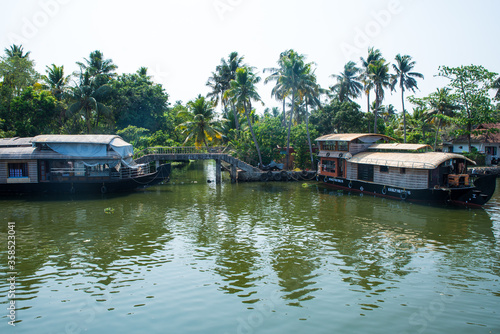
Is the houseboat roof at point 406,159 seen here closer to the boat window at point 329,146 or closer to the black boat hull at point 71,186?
the boat window at point 329,146

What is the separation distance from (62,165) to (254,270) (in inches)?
895

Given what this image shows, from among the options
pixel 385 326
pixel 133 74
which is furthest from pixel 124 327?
pixel 133 74

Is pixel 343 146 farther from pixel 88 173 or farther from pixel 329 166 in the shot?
pixel 88 173

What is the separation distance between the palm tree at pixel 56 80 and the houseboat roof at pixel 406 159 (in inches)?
1394

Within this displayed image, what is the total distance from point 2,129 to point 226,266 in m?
37.2

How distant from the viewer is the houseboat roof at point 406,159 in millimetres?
23062

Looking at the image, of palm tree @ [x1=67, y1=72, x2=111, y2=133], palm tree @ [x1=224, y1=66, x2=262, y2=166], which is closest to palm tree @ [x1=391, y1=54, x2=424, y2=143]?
palm tree @ [x1=224, y1=66, x2=262, y2=166]

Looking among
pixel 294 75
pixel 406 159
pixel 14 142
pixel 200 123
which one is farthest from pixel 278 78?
pixel 14 142

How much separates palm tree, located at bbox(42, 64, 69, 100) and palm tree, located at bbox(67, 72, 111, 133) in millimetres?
3257

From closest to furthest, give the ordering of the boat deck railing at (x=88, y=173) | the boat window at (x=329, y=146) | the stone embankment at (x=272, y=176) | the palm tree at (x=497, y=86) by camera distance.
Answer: the boat deck railing at (x=88, y=173) < the boat window at (x=329, y=146) < the stone embankment at (x=272, y=176) < the palm tree at (x=497, y=86)

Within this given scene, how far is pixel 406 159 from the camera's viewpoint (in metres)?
25.0

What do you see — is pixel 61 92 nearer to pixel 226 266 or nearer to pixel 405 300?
pixel 226 266

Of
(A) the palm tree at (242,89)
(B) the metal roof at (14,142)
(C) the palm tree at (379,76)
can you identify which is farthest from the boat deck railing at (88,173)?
(C) the palm tree at (379,76)

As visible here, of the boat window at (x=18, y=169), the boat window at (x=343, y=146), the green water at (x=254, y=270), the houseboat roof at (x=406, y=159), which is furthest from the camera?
the boat window at (x=343, y=146)
